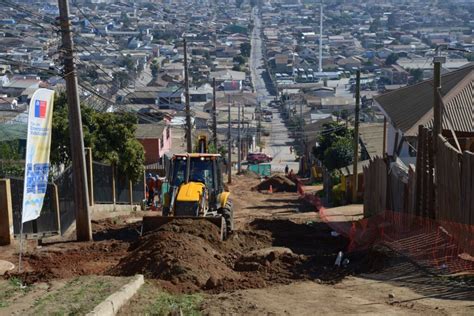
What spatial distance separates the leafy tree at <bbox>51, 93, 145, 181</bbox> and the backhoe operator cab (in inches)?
369

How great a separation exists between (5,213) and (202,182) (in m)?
5.09

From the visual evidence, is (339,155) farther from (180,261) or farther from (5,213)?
(180,261)

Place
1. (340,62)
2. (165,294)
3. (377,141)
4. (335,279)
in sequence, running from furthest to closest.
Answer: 1. (340,62)
2. (377,141)
3. (335,279)
4. (165,294)

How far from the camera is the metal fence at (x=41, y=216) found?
20.3m

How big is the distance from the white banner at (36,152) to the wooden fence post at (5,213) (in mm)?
2749

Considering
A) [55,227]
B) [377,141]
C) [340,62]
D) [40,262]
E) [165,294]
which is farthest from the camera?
[340,62]

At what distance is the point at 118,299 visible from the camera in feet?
39.9

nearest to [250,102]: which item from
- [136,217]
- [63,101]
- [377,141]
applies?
[377,141]

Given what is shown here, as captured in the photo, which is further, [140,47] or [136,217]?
[140,47]

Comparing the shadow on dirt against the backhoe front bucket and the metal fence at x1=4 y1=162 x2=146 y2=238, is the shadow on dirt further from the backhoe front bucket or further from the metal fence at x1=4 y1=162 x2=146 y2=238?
the metal fence at x1=4 y1=162 x2=146 y2=238

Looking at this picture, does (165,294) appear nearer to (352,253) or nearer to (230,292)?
(230,292)

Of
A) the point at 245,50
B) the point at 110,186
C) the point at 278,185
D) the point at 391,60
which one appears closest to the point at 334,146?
→ the point at 278,185

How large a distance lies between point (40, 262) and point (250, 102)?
94.5 metres

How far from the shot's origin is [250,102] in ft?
365
